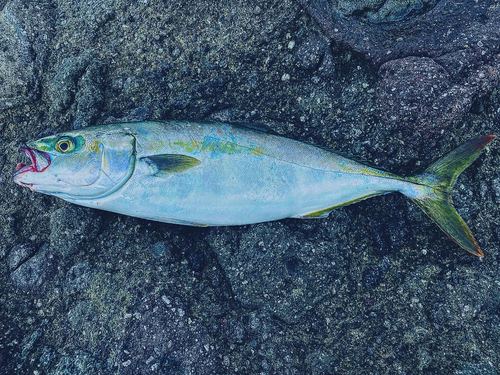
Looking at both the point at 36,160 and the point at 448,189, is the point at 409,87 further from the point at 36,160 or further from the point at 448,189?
the point at 36,160

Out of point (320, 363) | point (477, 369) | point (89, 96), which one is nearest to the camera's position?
point (477, 369)

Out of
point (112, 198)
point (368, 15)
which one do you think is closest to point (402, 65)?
point (368, 15)

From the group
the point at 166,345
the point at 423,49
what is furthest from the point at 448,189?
the point at 166,345

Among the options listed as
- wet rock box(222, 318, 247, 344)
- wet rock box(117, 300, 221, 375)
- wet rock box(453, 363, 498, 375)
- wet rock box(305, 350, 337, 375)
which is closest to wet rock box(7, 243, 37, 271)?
wet rock box(117, 300, 221, 375)

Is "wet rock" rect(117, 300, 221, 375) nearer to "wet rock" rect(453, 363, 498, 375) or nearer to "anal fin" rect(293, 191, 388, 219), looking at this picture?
"anal fin" rect(293, 191, 388, 219)

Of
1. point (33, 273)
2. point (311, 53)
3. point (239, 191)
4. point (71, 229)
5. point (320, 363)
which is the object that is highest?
point (311, 53)

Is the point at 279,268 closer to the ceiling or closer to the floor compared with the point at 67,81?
closer to the floor

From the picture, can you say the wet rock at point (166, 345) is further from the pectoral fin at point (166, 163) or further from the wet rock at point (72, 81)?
the wet rock at point (72, 81)
